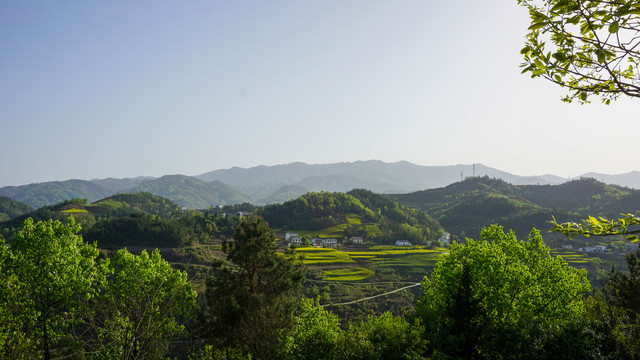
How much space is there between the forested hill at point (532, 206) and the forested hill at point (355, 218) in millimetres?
23063

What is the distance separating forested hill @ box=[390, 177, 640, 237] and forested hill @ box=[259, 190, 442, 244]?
2306 centimetres

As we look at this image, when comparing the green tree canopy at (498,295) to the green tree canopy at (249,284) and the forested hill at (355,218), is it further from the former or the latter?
the forested hill at (355,218)

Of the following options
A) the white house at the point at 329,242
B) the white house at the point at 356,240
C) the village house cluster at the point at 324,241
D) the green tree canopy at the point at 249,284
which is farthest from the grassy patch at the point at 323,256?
the green tree canopy at the point at 249,284

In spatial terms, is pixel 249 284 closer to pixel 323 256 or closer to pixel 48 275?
pixel 48 275

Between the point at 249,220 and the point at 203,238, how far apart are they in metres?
69.4

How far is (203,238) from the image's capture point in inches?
3319

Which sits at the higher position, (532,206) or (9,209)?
(532,206)

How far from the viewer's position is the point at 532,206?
13725cm

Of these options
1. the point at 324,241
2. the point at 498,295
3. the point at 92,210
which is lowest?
the point at 324,241

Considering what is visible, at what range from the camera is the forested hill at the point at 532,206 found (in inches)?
4633

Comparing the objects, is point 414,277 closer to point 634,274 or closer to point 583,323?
point 634,274

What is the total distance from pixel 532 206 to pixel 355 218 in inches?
3131

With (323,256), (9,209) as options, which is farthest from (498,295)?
(9,209)

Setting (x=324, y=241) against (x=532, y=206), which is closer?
(x=324, y=241)
